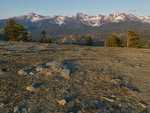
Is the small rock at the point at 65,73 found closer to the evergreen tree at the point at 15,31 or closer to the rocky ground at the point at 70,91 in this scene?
the rocky ground at the point at 70,91

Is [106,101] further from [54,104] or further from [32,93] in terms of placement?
[32,93]

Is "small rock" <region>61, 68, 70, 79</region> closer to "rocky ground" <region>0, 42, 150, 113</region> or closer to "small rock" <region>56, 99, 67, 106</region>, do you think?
"rocky ground" <region>0, 42, 150, 113</region>

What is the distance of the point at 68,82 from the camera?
548 cm

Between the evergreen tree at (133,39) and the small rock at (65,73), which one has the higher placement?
the evergreen tree at (133,39)

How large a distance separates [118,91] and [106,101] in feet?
3.15

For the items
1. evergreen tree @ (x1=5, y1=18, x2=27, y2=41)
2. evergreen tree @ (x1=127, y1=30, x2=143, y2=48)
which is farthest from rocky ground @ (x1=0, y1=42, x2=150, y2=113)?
evergreen tree @ (x1=5, y1=18, x2=27, y2=41)

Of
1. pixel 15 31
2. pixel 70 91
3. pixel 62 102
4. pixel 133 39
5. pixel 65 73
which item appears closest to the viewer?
pixel 62 102

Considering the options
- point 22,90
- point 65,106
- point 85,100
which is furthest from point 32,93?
point 85,100

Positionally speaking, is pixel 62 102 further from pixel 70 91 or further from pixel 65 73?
pixel 65 73

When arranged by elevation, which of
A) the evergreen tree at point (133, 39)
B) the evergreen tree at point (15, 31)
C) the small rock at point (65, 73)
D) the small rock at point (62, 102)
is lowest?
the small rock at point (62, 102)

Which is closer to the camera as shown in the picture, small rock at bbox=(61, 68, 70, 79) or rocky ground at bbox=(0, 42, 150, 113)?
rocky ground at bbox=(0, 42, 150, 113)

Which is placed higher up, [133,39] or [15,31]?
[15,31]

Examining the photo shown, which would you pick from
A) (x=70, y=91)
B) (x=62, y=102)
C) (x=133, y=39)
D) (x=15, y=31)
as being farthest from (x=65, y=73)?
(x=15, y=31)

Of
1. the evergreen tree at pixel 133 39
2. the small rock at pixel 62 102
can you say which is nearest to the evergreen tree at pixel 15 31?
the evergreen tree at pixel 133 39
